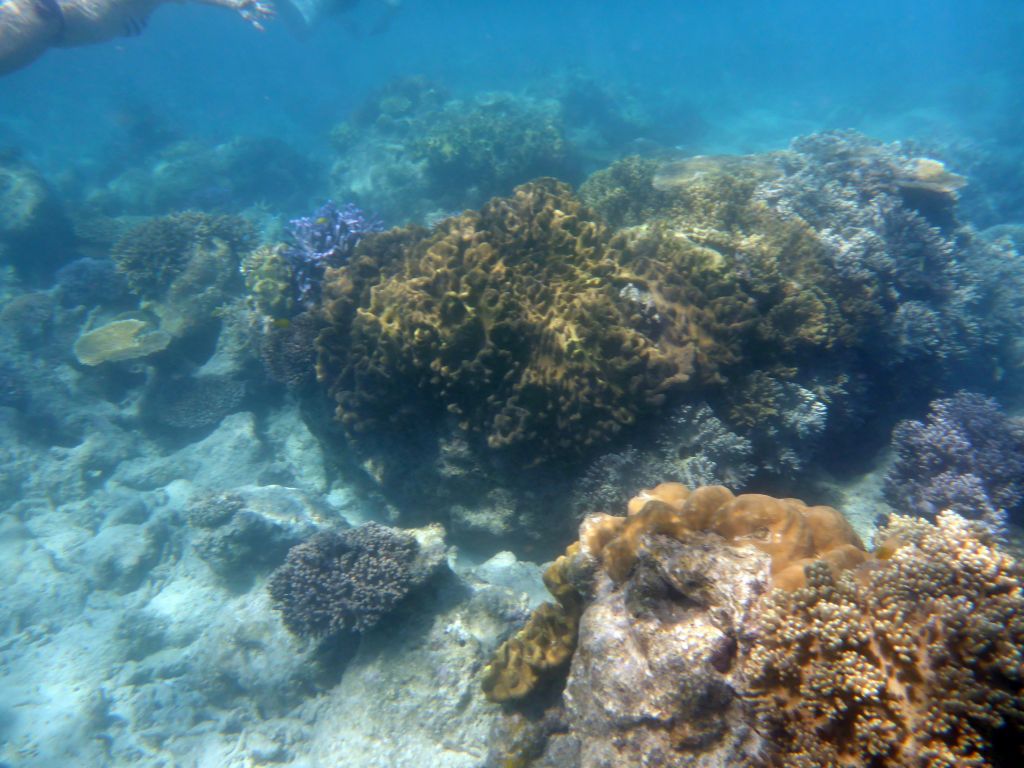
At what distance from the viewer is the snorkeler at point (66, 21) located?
398 inches

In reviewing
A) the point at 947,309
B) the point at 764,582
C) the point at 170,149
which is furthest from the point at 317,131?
the point at 764,582

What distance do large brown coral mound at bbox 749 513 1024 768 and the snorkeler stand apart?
49.0 feet

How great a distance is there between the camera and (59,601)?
9.69 meters

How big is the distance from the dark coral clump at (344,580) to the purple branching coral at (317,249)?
4174mm

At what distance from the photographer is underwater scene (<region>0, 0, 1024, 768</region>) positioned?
3.00m

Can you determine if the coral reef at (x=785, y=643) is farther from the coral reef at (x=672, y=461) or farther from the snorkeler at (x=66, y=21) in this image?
the snorkeler at (x=66, y=21)

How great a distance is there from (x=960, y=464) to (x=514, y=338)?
599 centimetres

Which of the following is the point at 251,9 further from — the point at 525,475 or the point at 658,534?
the point at 658,534

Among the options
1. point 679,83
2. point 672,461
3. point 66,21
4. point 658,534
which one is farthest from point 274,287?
point 679,83

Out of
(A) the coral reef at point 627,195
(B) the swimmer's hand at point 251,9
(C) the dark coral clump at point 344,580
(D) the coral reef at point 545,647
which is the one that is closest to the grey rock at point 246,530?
(C) the dark coral clump at point 344,580

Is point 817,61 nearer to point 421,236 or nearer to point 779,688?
point 421,236

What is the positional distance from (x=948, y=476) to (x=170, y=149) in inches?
1288

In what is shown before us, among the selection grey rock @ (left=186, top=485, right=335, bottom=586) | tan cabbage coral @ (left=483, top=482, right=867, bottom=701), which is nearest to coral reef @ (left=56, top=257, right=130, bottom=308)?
grey rock @ (left=186, top=485, right=335, bottom=586)

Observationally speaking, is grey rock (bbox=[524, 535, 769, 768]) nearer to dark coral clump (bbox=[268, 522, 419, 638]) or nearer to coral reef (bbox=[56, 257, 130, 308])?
dark coral clump (bbox=[268, 522, 419, 638])
